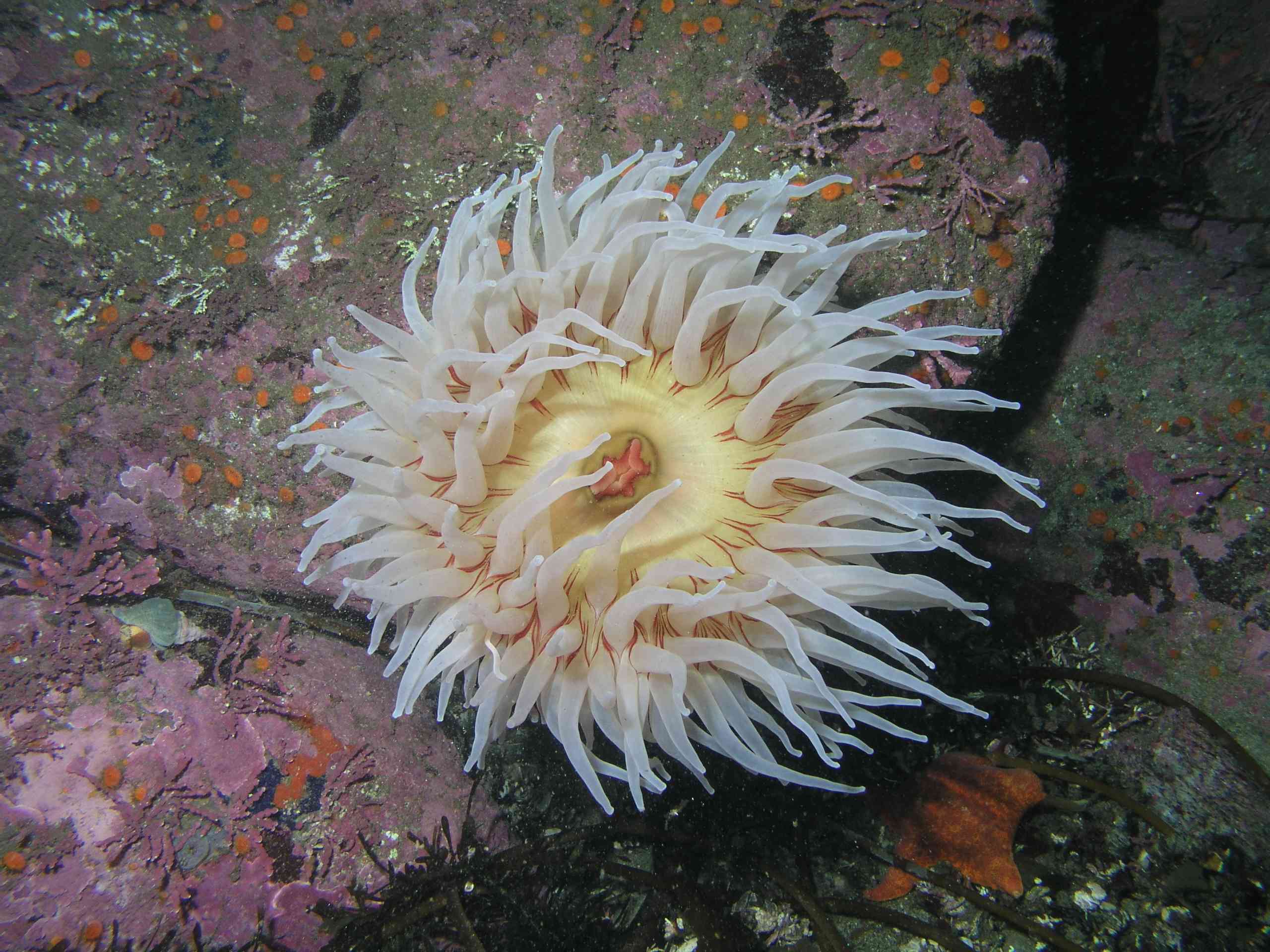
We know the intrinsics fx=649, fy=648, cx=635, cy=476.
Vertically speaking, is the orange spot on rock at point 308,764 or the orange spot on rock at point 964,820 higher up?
the orange spot on rock at point 964,820

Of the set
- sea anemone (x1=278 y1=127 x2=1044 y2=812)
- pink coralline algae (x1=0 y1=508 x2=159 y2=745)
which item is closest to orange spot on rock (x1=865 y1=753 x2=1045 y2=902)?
sea anemone (x1=278 y1=127 x2=1044 y2=812)

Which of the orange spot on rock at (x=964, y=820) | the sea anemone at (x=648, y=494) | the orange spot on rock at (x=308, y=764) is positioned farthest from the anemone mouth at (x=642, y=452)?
the orange spot on rock at (x=964, y=820)

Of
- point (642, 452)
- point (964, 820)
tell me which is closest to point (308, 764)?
point (642, 452)

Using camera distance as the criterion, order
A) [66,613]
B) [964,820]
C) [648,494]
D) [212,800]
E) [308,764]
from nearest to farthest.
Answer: [648,494], [212,800], [308,764], [66,613], [964,820]

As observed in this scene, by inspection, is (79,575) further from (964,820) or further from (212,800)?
(964,820)

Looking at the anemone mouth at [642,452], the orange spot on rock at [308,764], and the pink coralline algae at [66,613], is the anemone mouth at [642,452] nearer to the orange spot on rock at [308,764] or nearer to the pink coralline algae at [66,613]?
the orange spot on rock at [308,764]

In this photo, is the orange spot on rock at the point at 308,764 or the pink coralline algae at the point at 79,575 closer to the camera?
the orange spot on rock at the point at 308,764

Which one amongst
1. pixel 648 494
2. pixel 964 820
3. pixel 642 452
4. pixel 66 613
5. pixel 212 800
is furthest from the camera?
pixel 964 820
